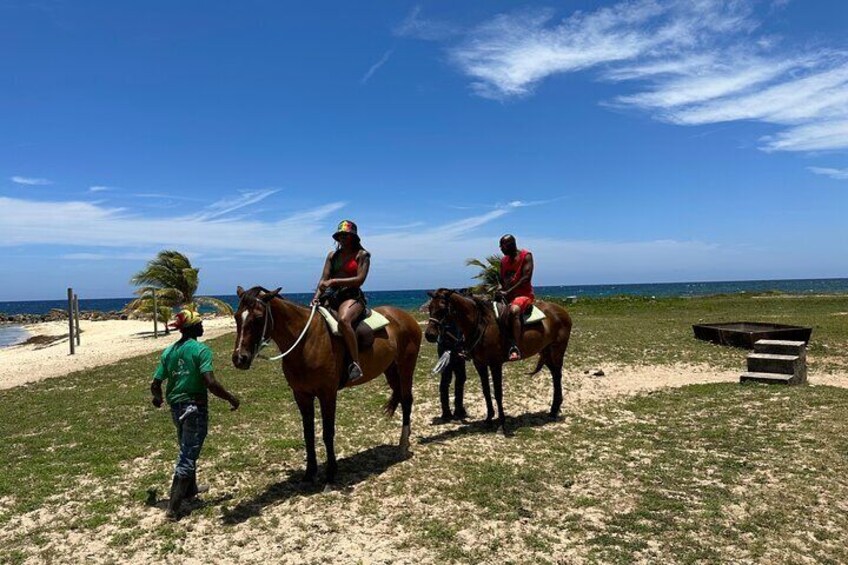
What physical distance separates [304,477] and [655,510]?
13.5ft

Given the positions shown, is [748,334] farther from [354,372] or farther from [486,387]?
[354,372]

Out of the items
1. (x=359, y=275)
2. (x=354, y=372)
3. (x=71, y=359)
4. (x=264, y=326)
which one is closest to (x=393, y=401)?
(x=354, y=372)

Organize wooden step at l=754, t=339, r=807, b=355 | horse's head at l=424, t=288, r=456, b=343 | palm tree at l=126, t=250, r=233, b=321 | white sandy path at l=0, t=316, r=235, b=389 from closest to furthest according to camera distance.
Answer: horse's head at l=424, t=288, r=456, b=343 < wooden step at l=754, t=339, r=807, b=355 < white sandy path at l=0, t=316, r=235, b=389 < palm tree at l=126, t=250, r=233, b=321

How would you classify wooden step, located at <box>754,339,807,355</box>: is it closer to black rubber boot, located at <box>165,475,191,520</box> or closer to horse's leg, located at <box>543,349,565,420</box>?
horse's leg, located at <box>543,349,565,420</box>

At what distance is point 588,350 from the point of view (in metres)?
18.0

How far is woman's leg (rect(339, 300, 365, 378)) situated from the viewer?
676cm

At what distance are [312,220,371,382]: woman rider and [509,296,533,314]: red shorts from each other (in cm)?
308

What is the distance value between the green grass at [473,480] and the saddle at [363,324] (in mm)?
1720

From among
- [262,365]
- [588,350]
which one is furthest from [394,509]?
[588,350]

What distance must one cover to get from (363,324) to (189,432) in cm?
248

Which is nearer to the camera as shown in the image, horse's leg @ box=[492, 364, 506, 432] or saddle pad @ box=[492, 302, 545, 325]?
horse's leg @ box=[492, 364, 506, 432]

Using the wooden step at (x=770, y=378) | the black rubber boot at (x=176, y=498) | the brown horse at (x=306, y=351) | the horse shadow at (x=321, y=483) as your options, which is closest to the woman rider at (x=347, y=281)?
the brown horse at (x=306, y=351)

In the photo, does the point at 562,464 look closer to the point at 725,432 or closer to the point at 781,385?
the point at 725,432

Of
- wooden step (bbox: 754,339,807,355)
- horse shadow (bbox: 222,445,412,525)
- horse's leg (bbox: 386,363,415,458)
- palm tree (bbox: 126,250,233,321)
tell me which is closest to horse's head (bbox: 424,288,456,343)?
horse's leg (bbox: 386,363,415,458)
